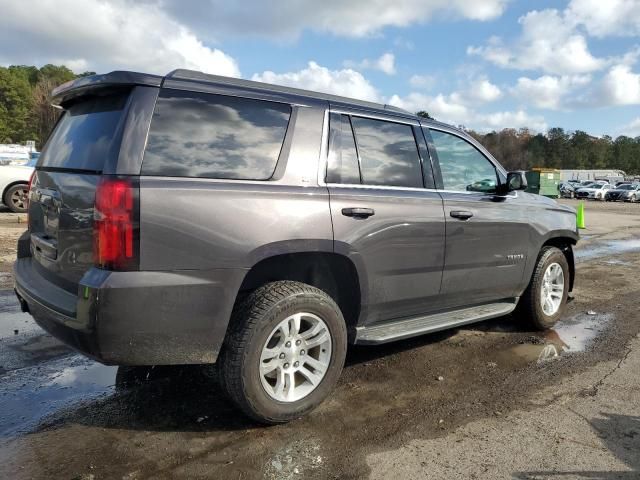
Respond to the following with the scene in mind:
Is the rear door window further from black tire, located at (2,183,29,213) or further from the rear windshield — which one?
black tire, located at (2,183,29,213)

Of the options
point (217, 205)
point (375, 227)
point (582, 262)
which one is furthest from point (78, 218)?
point (582, 262)

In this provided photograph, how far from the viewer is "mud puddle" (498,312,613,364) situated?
4.45 metres

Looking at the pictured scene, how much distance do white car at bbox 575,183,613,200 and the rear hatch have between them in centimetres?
4943

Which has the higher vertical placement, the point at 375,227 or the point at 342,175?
the point at 342,175

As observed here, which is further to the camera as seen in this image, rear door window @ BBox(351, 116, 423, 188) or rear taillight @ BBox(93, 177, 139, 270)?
rear door window @ BBox(351, 116, 423, 188)

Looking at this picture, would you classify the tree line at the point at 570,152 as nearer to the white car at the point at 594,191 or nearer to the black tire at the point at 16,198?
the white car at the point at 594,191

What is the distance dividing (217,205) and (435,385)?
214cm

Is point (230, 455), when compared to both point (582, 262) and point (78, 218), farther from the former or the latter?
point (582, 262)

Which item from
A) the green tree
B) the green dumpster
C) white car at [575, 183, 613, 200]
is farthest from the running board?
the green tree

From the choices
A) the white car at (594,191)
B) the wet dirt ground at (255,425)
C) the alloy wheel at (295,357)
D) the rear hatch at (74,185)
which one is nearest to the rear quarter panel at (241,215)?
the rear hatch at (74,185)

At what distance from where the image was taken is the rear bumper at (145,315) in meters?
2.57

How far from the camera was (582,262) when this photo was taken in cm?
944

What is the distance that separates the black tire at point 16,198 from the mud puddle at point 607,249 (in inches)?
491

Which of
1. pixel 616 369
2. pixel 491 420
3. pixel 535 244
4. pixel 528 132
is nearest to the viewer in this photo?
pixel 491 420
